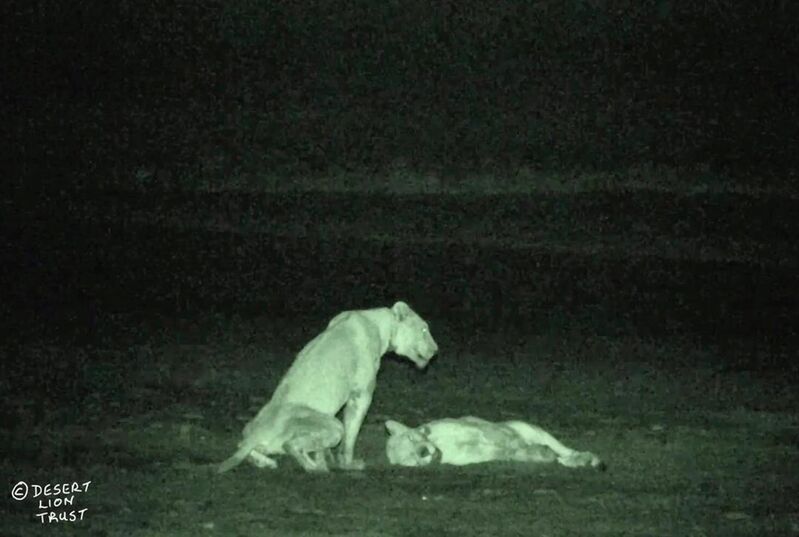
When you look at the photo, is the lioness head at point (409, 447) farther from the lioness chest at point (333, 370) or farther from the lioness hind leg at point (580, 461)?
the lioness hind leg at point (580, 461)

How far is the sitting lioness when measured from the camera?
8.73 metres

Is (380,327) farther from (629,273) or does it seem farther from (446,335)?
(629,273)

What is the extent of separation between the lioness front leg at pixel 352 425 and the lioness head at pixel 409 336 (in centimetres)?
76

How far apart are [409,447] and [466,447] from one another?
397 mm

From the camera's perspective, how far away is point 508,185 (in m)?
27.3

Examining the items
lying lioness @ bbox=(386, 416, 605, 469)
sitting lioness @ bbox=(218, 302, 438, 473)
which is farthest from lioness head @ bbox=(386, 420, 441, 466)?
sitting lioness @ bbox=(218, 302, 438, 473)

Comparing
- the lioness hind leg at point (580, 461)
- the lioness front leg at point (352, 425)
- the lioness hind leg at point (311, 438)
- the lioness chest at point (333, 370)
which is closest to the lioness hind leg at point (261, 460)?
the lioness hind leg at point (311, 438)

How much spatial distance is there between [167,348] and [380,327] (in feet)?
15.6

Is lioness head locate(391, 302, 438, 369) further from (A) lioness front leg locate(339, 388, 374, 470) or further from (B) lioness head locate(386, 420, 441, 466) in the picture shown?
(B) lioness head locate(386, 420, 441, 466)

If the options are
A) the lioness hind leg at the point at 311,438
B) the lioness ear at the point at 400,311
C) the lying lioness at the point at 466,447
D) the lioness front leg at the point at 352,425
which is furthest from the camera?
the lioness ear at the point at 400,311

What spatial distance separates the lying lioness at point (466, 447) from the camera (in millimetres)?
9305

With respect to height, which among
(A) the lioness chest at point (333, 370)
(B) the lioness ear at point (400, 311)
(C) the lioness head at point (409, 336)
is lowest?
(A) the lioness chest at point (333, 370)

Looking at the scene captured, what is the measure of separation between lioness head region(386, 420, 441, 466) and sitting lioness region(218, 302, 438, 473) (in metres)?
0.26

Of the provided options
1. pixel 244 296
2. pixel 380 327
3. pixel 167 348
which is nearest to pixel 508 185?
pixel 244 296
